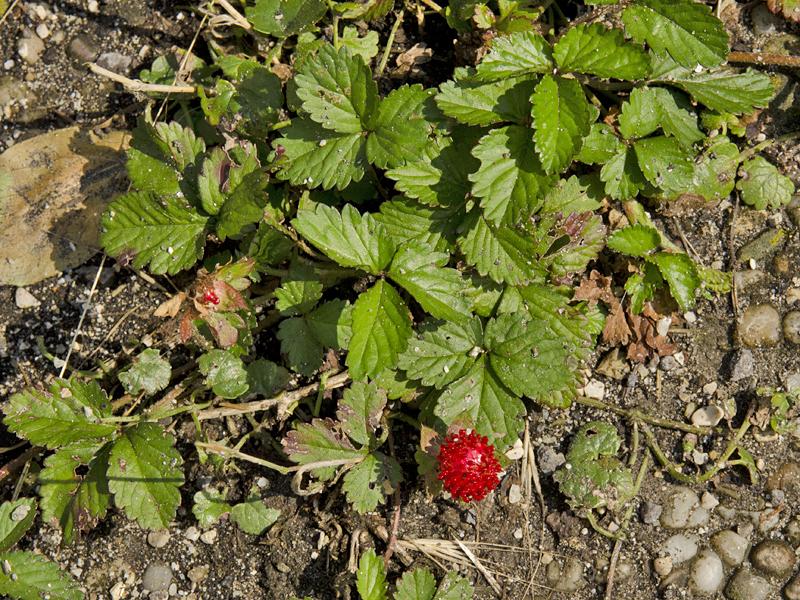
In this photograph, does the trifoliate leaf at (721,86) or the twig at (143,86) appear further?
the twig at (143,86)

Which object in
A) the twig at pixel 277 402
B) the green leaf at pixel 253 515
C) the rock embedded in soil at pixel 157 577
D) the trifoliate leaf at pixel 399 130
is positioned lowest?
the rock embedded in soil at pixel 157 577

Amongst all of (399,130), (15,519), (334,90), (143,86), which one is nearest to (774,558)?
(399,130)

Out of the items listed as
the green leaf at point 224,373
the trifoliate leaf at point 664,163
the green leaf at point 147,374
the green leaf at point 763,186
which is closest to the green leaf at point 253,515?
the green leaf at point 224,373

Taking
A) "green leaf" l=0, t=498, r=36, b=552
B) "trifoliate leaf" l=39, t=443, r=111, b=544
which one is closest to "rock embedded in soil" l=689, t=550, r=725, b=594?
"trifoliate leaf" l=39, t=443, r=111, b=544

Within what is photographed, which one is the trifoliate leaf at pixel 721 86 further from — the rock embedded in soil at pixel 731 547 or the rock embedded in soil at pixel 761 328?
the rock embedded in soil at pixel 731 547

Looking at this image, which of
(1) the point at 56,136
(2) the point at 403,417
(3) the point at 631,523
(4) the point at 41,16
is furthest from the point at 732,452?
(4) the point at 41,16

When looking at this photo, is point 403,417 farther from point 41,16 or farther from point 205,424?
point 41,16
